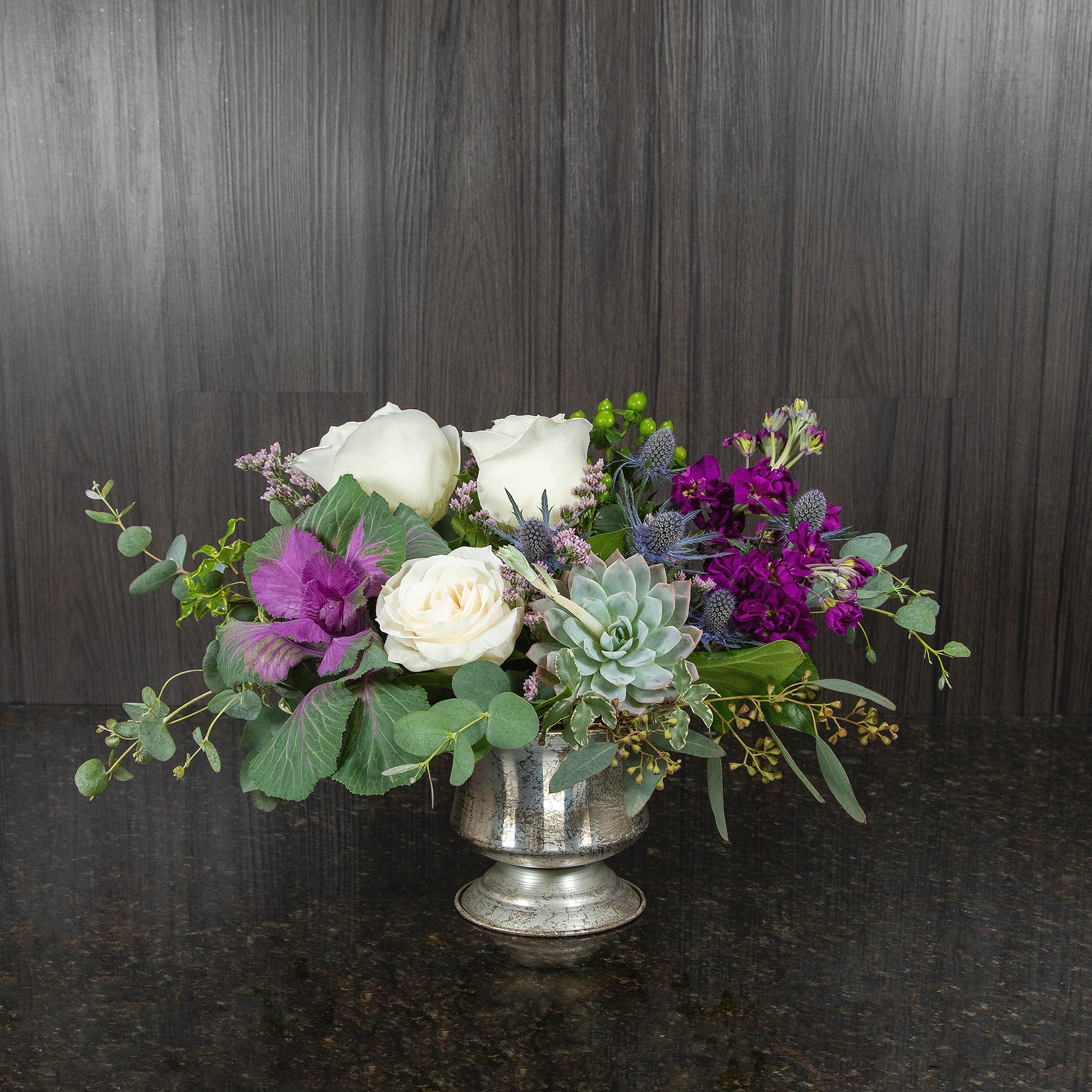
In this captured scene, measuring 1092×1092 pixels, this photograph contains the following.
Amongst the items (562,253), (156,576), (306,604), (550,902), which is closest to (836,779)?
(550,902)

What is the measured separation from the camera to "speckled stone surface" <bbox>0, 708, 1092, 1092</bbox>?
55cm

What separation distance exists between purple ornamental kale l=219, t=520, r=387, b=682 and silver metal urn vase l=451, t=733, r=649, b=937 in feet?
0.39

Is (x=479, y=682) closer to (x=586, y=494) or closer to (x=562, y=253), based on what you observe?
(x=586, y=494)

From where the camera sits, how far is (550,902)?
0.66m

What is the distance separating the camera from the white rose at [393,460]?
2.00 feet

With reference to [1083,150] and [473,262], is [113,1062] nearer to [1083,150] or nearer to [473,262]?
[473,262]

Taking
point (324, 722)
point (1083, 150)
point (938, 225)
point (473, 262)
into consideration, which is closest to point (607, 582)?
point (324, 722)

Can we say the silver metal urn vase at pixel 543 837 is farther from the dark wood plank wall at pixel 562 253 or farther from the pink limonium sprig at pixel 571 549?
the dark wood plank wall at pixel 562 253

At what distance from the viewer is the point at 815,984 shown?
2.06ft

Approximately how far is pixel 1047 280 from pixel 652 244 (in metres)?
0.43

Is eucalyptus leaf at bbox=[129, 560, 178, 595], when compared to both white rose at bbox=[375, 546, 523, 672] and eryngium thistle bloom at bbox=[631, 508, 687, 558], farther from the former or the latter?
eryngium thistle bloom at bbox=[631, 508, 687, 558]

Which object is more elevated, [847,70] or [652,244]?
[847,70]

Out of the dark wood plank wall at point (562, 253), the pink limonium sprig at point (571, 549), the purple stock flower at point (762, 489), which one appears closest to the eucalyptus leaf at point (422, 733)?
the pink limonium sprig at point (571, 549)

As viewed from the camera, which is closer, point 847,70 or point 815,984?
point 815,984
